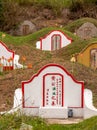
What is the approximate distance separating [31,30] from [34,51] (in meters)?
16.7

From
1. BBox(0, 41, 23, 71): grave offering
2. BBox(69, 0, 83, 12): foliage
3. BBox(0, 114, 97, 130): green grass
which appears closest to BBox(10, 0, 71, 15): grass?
BBox(69, 0, 83, 12): foliage

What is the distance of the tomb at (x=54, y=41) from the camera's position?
32250 mm

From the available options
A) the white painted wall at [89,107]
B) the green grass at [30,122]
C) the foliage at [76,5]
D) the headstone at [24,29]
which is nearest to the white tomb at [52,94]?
A: the white painted wall at [89,107]

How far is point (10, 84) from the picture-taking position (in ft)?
64.0

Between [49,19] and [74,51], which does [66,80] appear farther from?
[49,19]

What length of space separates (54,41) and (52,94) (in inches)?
650

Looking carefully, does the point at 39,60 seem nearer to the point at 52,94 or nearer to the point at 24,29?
the point at 52,94

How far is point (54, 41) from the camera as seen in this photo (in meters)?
33.2

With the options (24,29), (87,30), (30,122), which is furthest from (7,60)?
(24,29)

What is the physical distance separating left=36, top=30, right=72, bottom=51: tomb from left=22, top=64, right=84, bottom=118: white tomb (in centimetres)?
1509

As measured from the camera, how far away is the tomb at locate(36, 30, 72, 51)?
32.2 m

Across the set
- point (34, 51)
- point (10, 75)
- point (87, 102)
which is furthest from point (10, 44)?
point (87, 102)

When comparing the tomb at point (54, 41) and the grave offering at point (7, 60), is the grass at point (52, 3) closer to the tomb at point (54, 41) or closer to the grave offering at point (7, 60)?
the tomb at point (54, 41)

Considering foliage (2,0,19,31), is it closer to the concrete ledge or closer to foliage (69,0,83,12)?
foliage (69,0,83,12)
